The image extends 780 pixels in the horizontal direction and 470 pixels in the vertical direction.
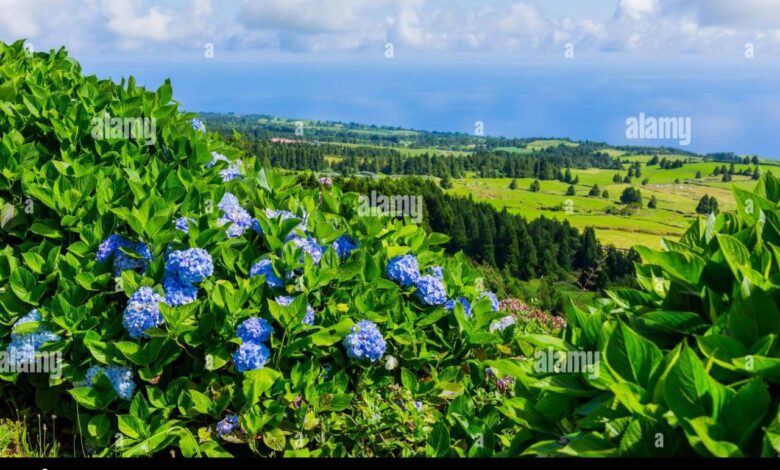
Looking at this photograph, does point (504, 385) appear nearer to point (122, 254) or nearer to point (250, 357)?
point (250, 357)

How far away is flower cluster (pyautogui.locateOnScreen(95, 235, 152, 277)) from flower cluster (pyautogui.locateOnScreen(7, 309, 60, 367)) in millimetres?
538

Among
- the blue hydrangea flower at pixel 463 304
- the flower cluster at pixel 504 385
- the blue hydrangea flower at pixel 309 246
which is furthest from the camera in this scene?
the blue hydrangea flower at pixel 463 304

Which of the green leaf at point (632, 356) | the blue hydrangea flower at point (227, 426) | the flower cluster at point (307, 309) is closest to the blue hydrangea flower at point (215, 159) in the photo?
the flower cluster at point (307, 309)

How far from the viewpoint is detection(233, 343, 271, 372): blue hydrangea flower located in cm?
383

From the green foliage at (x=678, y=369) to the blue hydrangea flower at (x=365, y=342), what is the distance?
4.15 feet

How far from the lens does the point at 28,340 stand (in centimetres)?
429

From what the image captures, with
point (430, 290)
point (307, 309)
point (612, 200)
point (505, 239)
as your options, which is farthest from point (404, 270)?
point (612, 200)

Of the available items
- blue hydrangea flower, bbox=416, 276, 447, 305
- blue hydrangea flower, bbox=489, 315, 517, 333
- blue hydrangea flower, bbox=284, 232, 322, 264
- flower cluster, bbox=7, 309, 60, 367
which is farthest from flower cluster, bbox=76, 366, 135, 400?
blue hydrangea flower, bbox=489, 315, 517, 333

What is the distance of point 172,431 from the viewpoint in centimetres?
390

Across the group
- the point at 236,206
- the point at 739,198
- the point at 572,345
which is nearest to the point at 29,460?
the point at 236,206

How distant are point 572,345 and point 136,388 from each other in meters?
2.84

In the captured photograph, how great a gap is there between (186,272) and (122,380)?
2.62 feet

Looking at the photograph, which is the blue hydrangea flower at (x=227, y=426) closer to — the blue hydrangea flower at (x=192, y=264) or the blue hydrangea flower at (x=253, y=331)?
the blue hydrangea flower at (x=253, y=331)

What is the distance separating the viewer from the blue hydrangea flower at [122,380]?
13.4ft
